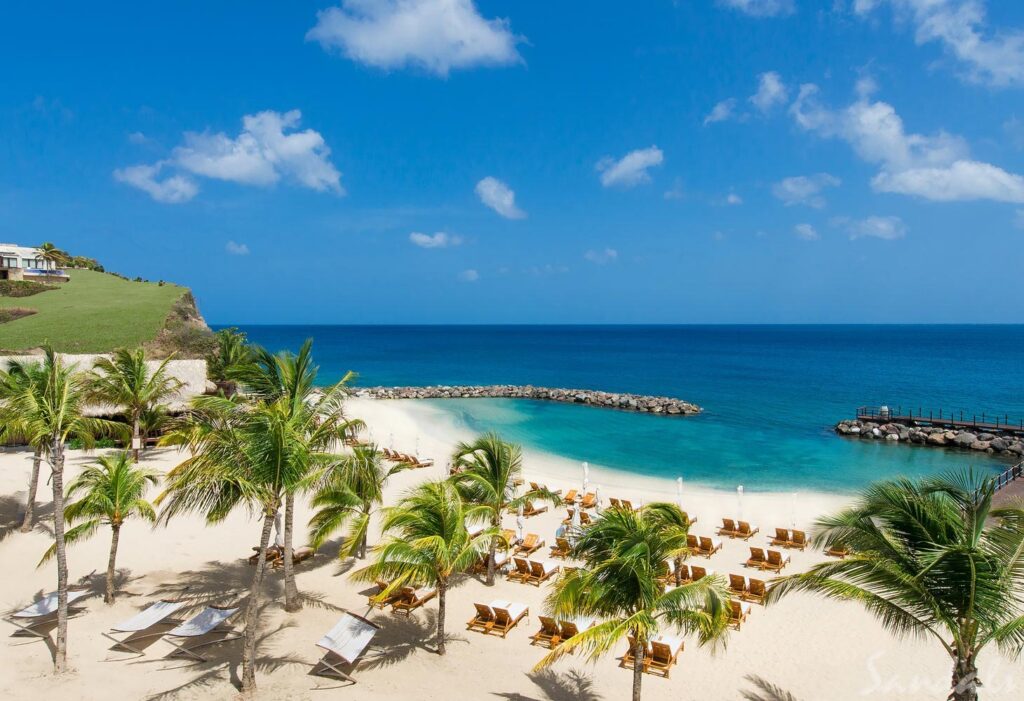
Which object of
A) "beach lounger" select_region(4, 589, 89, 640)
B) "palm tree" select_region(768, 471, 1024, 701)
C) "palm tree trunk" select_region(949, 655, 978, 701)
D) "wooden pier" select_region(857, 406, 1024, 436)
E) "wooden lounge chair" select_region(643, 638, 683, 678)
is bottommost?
"beach lounger" select_region(4, 589, 89, 640)

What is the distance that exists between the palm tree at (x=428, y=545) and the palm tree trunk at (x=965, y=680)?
22.6 ft

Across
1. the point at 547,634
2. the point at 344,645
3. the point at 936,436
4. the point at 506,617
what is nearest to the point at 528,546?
the point at 506,617

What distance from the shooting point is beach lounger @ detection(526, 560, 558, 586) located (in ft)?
48.7

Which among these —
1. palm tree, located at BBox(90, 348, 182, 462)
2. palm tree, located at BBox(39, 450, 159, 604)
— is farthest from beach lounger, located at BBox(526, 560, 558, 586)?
palm tree, located at BBox(90, 348, 182, 462)

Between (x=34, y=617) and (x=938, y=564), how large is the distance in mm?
15430

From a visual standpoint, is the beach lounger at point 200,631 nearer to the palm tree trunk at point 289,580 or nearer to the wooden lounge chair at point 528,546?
the palm tree trunk at point 289,580

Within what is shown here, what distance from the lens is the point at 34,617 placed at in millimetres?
11930

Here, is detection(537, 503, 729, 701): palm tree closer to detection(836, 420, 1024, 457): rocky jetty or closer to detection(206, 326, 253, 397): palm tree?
detection(206, 326, 253, 397): palm tree

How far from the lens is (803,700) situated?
10.0 meters

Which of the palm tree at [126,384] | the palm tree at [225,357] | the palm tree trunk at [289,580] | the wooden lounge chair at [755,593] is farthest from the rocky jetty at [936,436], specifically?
the palm tree at [126,384]

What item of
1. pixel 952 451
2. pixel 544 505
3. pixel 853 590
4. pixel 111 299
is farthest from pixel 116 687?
pixel 111 299

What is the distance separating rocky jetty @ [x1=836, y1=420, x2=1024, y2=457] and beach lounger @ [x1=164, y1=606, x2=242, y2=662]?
3840cm

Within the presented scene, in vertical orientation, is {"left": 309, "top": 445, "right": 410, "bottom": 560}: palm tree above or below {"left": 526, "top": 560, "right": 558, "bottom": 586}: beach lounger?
above

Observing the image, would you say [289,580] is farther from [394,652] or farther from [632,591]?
[632,591]
